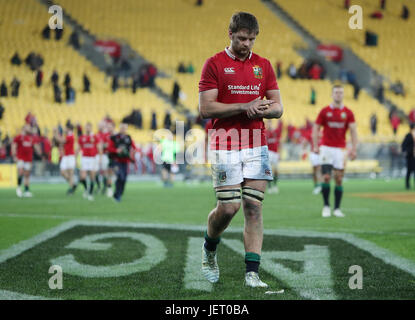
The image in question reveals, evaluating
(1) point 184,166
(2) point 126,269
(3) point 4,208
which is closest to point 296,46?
(1) point 184,166

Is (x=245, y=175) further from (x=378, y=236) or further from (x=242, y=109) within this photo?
(x=378, y=236)

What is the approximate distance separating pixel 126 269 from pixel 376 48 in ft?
131

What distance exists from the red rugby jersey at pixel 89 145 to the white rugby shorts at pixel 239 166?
46.2 ft

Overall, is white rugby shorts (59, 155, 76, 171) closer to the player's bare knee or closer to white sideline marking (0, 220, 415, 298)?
white sideline marking (0, 220, 415, 298)

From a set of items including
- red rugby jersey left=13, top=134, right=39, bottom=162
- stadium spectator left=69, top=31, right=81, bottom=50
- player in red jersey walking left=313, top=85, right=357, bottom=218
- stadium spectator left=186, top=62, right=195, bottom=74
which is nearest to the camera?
player in red jersey walking left=313, top=85, right=357, bottom=218

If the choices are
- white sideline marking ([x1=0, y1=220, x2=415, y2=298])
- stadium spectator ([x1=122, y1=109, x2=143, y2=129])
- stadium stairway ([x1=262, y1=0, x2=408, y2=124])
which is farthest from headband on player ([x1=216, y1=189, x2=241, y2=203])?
stadium stairway ([x1=262, y1=0, x2=408, y2=124])

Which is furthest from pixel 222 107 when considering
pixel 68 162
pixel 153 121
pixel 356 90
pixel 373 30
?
pixel 373 30

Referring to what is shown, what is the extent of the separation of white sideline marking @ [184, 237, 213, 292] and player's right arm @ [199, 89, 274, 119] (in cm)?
140

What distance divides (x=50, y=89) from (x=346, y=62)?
1964cm

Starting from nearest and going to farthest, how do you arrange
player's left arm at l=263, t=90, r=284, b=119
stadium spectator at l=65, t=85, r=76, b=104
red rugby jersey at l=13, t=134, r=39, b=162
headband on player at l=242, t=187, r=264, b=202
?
player's left arm at l=263, t=90, r=284, b=119, headband on player at l=242, t=187, r=264, b=202, red rugby jersey at l=13, t=134, r=39, b=162, stadium spectator at l=65, t=85, r=76, b=104

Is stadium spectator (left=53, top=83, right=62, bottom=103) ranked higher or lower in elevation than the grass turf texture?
higher

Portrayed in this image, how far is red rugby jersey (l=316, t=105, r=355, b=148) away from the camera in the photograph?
1154 centimetres

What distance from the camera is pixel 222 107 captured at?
5184 millimetres

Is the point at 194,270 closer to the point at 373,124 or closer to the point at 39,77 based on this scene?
the point at 39,77
